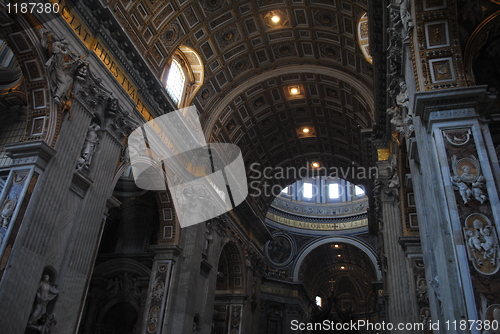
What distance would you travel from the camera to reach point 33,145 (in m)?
8.08

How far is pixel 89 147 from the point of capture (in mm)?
9828

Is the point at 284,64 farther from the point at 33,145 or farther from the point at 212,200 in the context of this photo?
the point at 33,145

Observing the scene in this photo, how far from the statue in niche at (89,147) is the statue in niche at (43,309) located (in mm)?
2740

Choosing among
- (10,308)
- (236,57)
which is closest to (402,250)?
(10,308)

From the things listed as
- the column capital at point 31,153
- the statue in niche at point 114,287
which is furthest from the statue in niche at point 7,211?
the statue in niche at point 114,287

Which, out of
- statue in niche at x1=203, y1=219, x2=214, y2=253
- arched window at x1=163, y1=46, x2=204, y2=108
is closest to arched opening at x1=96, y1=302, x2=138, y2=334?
statue in niche at x1=203, y1=219, x2=214, y2=253

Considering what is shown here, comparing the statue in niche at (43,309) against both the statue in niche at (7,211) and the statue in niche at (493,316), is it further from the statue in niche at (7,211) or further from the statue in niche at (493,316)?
the statue in niche at (493,316)

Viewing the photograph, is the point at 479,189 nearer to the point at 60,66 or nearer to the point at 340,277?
the point at 60,66

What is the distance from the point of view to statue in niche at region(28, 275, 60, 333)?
7.69m

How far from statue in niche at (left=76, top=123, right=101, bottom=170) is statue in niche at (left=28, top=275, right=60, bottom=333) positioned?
2.74m

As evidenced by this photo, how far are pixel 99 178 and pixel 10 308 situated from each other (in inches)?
Answer: 149

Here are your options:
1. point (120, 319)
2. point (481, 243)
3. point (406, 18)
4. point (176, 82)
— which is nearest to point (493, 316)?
point (481, 243)

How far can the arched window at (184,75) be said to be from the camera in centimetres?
1553

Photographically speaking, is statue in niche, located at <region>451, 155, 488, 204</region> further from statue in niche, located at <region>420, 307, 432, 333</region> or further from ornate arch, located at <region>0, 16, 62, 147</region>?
ornate arch, located at <region>0, 16, 62, 147</region>
